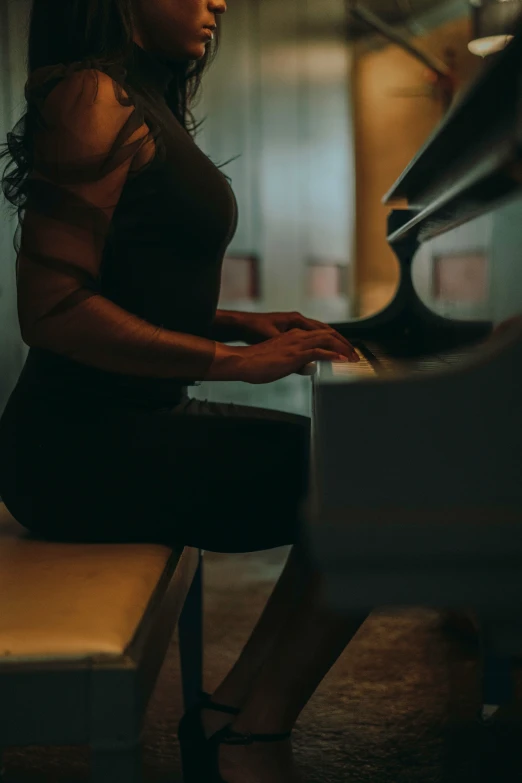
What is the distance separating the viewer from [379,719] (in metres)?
1.88

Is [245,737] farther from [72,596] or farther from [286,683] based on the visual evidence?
[72,596]

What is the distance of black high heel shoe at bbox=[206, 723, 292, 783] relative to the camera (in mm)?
1153

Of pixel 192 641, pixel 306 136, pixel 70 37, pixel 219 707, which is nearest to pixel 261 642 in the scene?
pixel 219 707

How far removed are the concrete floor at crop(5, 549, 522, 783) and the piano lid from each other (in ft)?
2.67

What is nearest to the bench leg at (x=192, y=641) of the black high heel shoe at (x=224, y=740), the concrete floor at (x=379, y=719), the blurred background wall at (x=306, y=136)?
the concrete floor at (x=379, y=719)

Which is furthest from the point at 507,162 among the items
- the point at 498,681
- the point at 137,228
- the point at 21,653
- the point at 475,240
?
the point at 498,681

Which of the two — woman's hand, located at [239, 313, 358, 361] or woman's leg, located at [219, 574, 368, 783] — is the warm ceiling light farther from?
woman's leg, located at [219, 574, 368, 783]

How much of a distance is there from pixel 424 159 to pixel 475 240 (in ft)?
0.76

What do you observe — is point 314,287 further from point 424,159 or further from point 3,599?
point 3,599

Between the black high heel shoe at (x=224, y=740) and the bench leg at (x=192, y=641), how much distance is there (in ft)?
1.58

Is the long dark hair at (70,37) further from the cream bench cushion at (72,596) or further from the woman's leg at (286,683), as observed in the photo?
the woman's leg at (286,683)

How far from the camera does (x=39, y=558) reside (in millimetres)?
1070

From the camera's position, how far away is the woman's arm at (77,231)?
1.06 meters

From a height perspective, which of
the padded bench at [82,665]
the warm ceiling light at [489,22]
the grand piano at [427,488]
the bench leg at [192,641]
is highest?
the warm ceiling light at [489,22]
